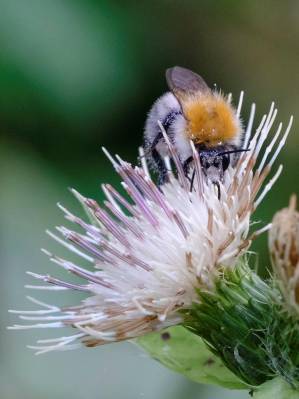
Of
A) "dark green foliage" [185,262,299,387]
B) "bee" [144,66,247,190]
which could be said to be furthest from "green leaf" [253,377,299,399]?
"bee" [144,66,247,190]

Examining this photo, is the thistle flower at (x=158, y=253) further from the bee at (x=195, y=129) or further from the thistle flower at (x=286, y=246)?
the thistle flower at (x=286, y=246)

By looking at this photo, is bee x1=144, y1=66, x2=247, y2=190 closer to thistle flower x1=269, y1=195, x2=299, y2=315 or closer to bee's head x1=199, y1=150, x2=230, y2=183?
bee's head x1=199, y1=150, x2=230, y2=183

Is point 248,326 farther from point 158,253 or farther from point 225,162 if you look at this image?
point 225,162

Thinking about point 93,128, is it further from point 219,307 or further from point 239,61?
point 219,307

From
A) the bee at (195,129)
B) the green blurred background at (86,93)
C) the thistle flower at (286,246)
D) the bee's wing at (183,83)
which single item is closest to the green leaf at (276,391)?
the thistle flower at (286,246)

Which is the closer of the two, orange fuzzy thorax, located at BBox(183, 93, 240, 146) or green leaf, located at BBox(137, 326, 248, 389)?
green leaf, located at BBox(137, 326, 248, 389)

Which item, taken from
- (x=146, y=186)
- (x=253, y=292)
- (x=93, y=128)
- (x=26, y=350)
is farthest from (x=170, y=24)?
(x=253, y=292)
